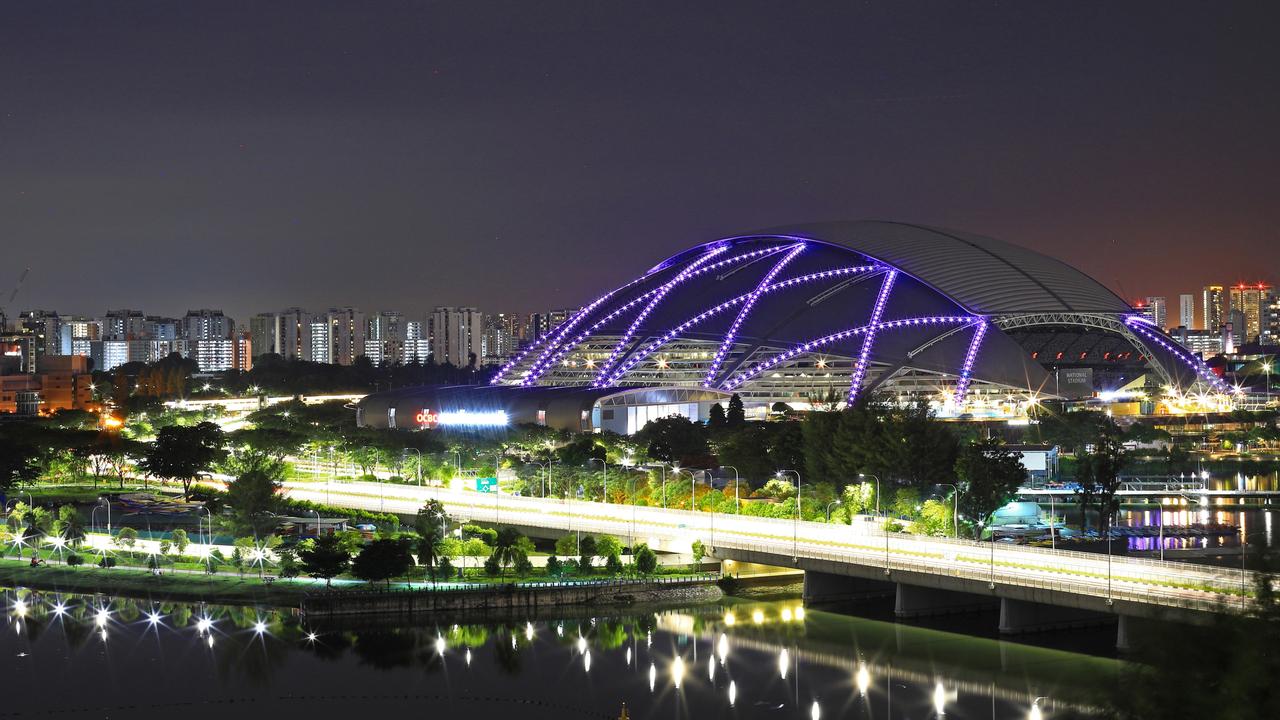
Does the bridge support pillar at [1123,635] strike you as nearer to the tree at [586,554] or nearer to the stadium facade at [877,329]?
the tree at [586,554]

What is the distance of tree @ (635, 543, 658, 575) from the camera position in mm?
46094

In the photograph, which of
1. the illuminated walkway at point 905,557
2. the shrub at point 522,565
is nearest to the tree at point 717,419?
the illuminated walkway at point 905,557

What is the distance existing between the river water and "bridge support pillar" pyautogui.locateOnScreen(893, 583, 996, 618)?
95 centimetres

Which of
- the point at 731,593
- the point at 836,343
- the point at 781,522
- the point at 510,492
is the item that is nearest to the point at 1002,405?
the point at 836,343

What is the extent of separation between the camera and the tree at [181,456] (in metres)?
68.8

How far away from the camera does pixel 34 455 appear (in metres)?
70.2

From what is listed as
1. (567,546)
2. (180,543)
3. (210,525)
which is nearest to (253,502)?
(180,543)

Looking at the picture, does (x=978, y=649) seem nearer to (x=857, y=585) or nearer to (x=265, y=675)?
(x=857, y=585)

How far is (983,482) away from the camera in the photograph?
51.9 meters

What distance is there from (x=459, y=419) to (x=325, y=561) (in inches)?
1949

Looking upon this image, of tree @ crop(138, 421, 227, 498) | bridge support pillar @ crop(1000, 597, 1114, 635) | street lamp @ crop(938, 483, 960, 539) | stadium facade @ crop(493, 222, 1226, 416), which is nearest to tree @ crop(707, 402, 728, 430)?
stadium facade @ crop(493, 222, 1226, 416)

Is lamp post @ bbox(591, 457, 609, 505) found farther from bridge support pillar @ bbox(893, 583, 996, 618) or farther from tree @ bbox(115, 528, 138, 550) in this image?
bridge support pillar @ bbox(893, 583, 996, 618)

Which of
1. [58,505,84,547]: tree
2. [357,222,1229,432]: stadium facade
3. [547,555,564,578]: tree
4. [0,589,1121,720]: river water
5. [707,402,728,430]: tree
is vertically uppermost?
[357,222,1229,432]: stadium facade

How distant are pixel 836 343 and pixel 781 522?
124 feet
